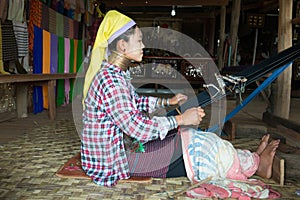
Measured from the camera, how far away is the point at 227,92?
210 centimetres

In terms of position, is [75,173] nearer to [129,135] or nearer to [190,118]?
[129,135]

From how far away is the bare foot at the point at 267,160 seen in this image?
68.6 inches

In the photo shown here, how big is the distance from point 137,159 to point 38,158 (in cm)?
80

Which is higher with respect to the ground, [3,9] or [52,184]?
[3,9]

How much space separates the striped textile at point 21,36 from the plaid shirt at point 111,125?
6.93 ft

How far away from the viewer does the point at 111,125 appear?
5.12 ft

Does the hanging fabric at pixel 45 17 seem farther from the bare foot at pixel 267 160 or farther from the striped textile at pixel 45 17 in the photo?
the bare foot at pixel 267 160

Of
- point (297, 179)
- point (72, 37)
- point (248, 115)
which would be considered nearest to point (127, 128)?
point (297, 179)

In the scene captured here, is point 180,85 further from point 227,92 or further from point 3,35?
point 227,92

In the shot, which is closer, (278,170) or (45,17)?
(278,170)

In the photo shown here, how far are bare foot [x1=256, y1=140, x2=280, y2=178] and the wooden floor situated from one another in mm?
54

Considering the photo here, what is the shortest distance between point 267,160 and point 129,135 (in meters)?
0.78

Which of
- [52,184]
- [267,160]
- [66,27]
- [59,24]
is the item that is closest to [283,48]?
[267,160]

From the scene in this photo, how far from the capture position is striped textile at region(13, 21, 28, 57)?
3.31m
